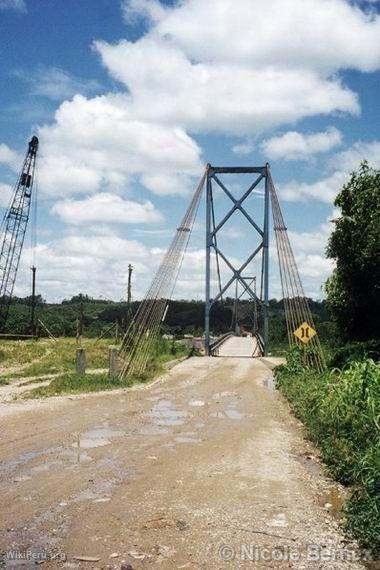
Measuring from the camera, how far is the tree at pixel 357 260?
52.4 ft

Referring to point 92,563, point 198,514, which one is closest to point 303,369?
point 198,514

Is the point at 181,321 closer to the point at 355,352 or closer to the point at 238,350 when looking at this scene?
the point at 238,350

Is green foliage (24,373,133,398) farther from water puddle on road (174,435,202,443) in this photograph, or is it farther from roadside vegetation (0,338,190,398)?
water puddle on road (174,435,202,443)

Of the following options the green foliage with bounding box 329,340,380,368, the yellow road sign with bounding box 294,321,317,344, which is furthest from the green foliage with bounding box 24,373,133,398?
the green foliage with bounding box 329,340,380,368

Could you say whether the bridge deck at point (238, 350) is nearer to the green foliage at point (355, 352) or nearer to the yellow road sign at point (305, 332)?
the green foliage at point (355, 352)

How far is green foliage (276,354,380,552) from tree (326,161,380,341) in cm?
500

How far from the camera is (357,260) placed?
16156 millimetres

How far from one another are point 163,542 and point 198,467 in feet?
8.49

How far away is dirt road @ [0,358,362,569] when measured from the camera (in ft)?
16.2

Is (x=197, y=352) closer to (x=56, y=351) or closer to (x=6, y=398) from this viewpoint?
(x=56, y=351)

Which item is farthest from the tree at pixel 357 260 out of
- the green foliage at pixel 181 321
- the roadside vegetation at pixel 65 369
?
the green foliage at pixel 181 321

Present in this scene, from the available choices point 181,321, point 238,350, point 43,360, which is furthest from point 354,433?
point 181,321

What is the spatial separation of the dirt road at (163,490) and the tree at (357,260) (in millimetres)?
5711

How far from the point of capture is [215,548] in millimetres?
4965
